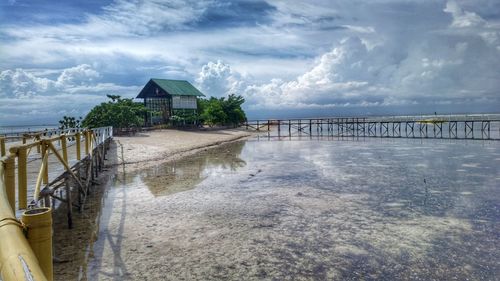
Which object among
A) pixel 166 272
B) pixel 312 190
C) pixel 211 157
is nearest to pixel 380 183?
pixel 312 190

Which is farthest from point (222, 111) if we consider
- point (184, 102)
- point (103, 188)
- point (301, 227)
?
point (301, 227)

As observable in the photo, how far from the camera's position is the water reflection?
15977 millimetres

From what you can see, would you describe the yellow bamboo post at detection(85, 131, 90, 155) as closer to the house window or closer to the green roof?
the green roof

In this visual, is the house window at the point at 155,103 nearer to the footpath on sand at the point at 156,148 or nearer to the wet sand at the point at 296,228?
the footpath on sand at the point at 156,148

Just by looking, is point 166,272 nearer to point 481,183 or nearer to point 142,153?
point 481,183

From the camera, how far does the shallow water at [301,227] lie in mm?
7363

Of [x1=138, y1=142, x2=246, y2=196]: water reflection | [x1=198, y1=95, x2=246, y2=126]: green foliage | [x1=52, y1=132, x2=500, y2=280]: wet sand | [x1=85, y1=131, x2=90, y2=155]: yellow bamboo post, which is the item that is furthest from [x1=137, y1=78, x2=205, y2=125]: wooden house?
[x1=85, y1=131, x2=90, y2=155]: yellow bamboo post

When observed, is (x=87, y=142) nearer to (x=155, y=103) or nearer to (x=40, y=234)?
(x=40, y=234)

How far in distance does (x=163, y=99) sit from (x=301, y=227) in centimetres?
4133

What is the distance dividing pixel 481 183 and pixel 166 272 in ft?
48.3

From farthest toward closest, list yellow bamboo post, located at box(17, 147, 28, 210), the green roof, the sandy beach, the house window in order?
the house window, the green roof, the sandy beach, yellow bamboo post, located at box(17, 147, 28, 210)

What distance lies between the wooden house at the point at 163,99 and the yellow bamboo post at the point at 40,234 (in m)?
45.1

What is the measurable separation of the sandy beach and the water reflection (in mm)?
1363

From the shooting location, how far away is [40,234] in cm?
212
